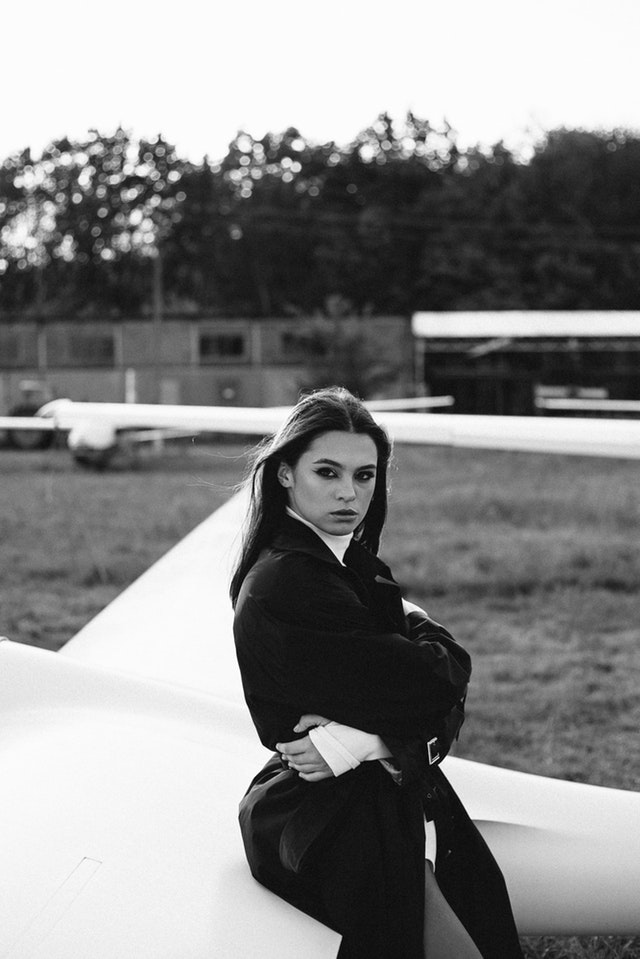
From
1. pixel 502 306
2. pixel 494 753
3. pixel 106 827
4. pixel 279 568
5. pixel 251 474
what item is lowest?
pixel 494 753

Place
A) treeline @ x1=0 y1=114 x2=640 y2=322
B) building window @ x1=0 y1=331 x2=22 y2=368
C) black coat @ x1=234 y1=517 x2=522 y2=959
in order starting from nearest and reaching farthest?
black coat @ x1=234 y1=517 x2=522 y2=959 < building window @ x1=0 y1=331 x2=22 y2=368 < treeline @ x1=0 y1=114 x2=640 y2=322

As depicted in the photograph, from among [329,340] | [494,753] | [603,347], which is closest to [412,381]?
[329,340]

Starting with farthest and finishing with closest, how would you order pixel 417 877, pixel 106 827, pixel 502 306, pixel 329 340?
pixel 502 306
pixel 329 340
pixel 106 827
pixel 417 877

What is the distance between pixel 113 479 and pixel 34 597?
9.81m

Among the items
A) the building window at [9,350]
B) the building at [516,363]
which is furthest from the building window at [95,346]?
the building at [516,363]

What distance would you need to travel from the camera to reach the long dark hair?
2.03m

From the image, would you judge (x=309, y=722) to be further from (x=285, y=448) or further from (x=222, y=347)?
(x=222, y=347)

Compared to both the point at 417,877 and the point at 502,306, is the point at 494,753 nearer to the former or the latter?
the point at 417,877

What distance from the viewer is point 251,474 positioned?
212 cm

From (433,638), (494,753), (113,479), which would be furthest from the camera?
(113,479)

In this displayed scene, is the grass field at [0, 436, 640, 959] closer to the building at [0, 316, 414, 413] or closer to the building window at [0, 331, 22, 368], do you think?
the building at [0, 316, 414, 413]

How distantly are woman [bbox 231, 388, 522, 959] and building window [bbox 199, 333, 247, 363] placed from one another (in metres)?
35.7

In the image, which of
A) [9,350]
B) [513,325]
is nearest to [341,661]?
[513,325]

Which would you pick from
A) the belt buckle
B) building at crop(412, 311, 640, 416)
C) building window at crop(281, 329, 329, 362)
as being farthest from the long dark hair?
building at crop(412, 311, 640, 416)
